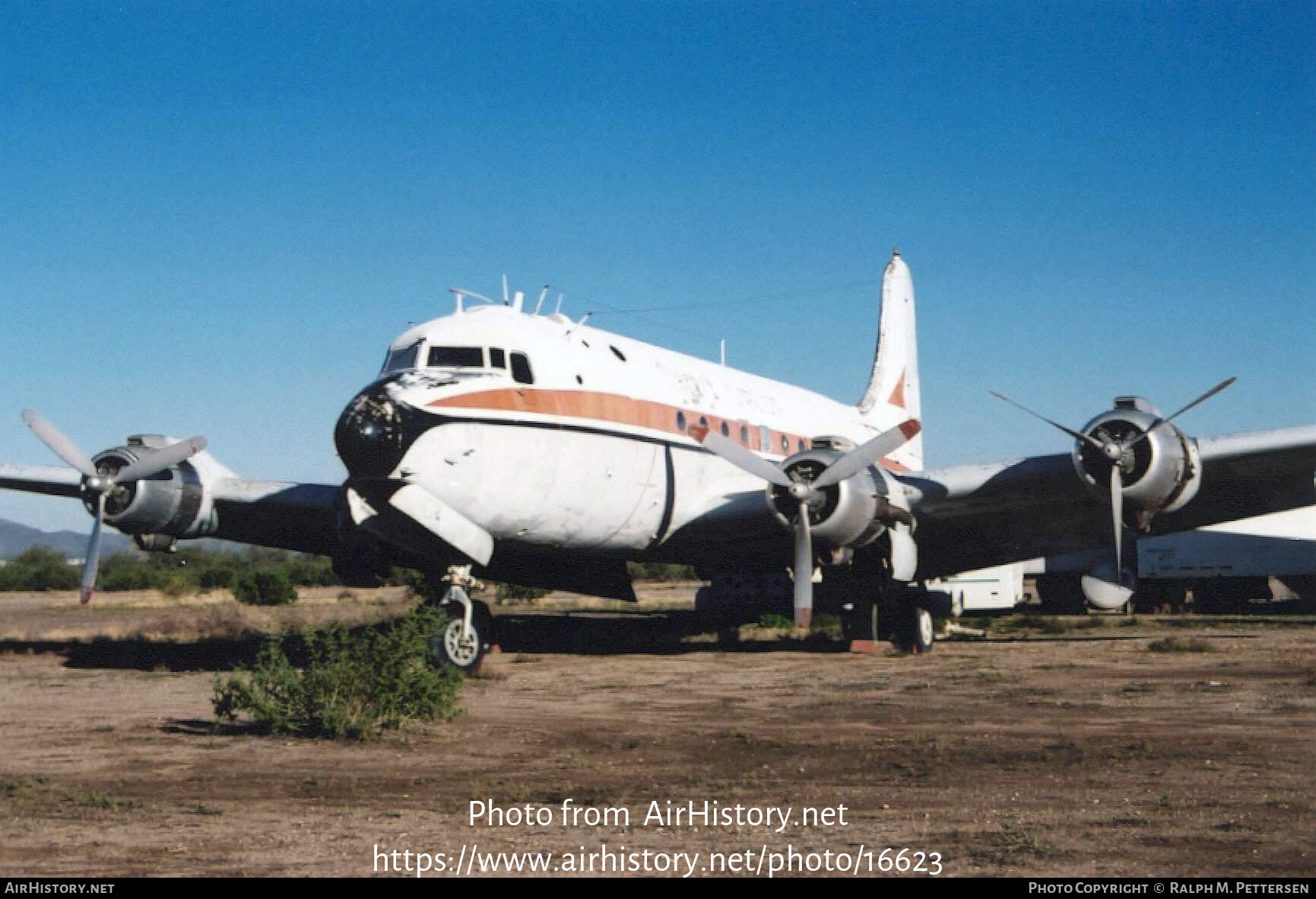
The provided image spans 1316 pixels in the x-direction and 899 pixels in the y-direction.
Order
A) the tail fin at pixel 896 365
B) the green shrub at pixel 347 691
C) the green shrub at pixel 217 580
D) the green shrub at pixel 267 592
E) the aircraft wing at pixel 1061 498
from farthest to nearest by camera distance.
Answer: the green shrub at pixel 217 580 → the green shrub at pixel 267 592 → the tail fin at pixel 896 365 → the aircraft wing at pixel 1061 498 → the green shrub at pixel 347 691

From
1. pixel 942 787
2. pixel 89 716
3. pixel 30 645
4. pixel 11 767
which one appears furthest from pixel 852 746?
pixel 30 645

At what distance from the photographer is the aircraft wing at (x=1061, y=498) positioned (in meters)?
16.9

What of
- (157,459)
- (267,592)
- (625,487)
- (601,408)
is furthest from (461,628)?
(267,592)

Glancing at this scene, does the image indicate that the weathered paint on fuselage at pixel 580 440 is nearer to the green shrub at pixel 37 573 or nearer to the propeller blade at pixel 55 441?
the propeller blade at pixel 55 441

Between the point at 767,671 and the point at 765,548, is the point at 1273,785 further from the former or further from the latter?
the point at 765,548

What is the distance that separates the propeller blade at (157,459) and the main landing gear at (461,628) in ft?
14.4

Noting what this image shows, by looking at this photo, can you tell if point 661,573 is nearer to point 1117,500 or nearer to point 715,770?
point 1117,500

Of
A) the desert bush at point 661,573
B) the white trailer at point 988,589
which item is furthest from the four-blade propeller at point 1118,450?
the desert bush at point 661,573

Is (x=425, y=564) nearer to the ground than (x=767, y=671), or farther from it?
farther from it

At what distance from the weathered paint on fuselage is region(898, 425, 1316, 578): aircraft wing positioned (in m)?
2.64

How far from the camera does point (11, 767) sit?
30.5 ft

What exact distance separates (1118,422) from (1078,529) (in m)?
2.98

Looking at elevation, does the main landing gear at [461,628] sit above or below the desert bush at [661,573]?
below

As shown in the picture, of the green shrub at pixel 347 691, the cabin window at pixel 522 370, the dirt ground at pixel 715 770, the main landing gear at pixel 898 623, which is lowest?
the dirt ground at pixel 715 770
